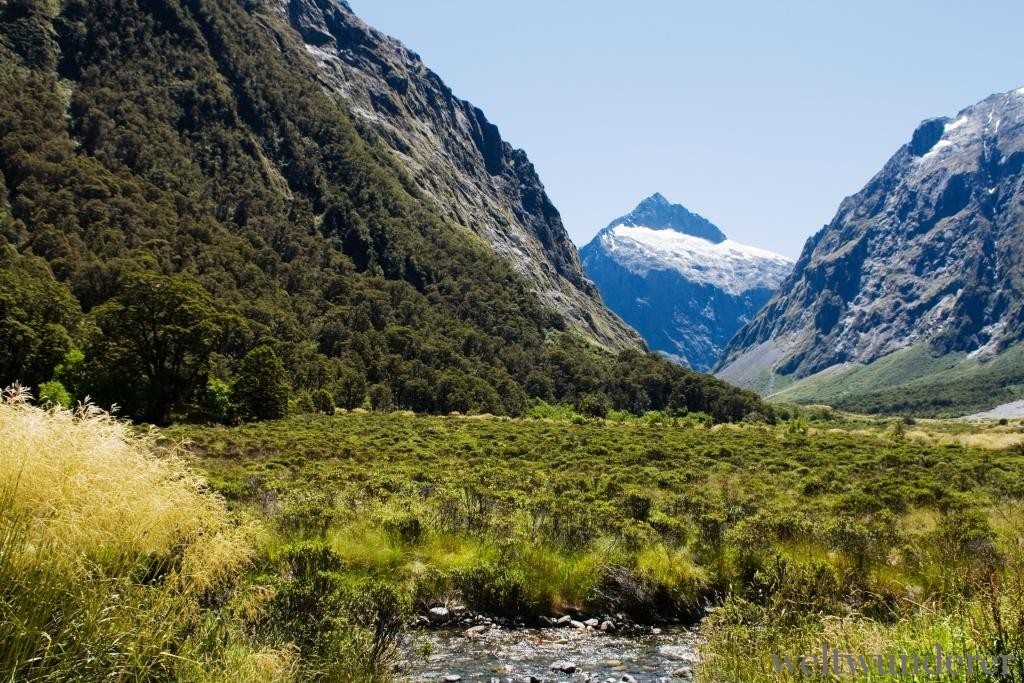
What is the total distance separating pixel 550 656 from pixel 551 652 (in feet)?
0.81

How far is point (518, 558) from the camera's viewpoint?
683 inches

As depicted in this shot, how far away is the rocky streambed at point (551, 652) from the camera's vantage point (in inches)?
512

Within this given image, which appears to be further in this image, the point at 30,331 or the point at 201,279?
the point at 201,279

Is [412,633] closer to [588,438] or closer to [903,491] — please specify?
[903,491]

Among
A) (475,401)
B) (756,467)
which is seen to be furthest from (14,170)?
(756,467)

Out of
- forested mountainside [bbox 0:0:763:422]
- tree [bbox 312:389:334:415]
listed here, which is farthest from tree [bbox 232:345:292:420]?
tree [bbox 312:389:334:415]

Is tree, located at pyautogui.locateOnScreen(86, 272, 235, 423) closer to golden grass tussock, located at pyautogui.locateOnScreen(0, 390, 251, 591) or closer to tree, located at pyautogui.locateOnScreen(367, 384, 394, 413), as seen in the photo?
tree, located at pyautogui.locateOnScreen(367, 384, 394, 413)

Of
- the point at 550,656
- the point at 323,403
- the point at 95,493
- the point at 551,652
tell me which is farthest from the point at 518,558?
the point at 323,403

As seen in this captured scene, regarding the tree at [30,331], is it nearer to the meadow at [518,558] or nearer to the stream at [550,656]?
the meadow at [518,558]

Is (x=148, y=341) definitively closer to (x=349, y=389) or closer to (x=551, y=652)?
(x=349, y=389)

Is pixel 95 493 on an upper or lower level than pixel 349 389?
upper

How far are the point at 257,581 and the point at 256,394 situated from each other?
6267 cm

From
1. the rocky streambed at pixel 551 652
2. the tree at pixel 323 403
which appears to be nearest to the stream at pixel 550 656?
the rocky streambed at pixel 551 652

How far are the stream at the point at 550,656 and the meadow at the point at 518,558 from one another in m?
0.88
